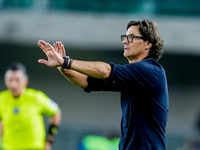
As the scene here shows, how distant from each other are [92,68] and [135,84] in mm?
428

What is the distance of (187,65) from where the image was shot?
1409 cm

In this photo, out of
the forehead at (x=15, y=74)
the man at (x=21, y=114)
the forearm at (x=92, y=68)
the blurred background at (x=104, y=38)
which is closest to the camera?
the forearm at (x=92, y=68)

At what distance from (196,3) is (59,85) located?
548 centimetres

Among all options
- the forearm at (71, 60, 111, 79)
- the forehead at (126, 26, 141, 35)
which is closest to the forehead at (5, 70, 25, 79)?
the forehead at (126, 26, 141, 35)

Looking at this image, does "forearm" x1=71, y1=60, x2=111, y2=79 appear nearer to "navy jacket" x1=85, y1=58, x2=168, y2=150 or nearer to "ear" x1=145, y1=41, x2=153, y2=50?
"navy jacket" x1=85, y1=58, x2=168, y2=150

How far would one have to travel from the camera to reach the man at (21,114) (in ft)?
22.4

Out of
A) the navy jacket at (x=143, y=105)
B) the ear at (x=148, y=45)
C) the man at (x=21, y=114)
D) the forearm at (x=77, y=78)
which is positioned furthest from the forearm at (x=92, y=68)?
the man at (x=21, y=114)

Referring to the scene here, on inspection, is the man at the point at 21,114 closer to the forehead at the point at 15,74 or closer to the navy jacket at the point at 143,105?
the forehead at the point at 15,74

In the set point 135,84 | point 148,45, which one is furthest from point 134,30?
point 135,84

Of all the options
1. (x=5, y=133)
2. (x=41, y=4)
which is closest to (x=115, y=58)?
(x=41, y=4)

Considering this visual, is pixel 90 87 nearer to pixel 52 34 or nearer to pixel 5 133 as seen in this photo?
pixel 5 133

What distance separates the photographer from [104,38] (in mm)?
13289

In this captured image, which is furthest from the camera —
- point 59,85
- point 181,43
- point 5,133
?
point 59,85

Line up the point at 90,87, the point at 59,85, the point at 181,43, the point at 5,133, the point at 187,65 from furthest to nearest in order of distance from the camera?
the point at 59,85
the point at 187,65
the point at 181,43
the point at 5,133
the point at 90,87
